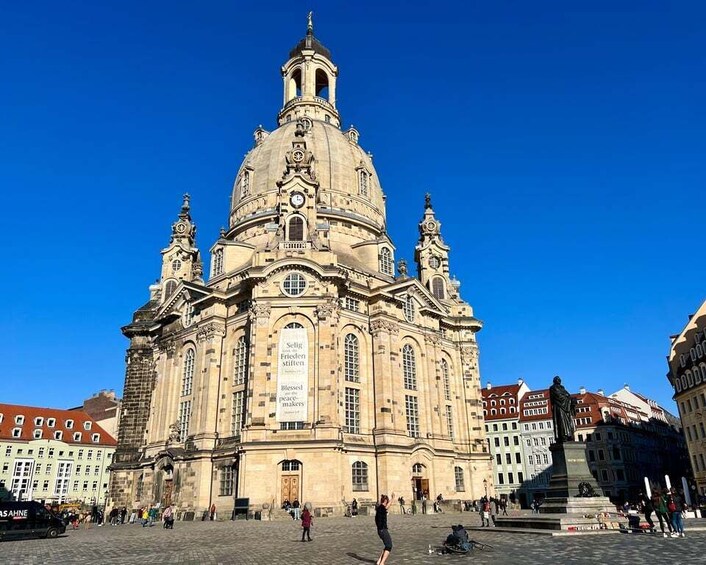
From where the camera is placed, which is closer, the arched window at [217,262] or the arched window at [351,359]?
the arched window at [351,359]

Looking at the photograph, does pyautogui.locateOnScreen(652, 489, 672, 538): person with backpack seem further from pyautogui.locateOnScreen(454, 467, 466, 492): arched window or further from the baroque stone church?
pyautogui.locateOnScreen(454, 467, 466, 492): arched window

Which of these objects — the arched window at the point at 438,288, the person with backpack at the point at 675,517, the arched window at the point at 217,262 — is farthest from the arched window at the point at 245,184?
the person with backpack at the point at 675,517

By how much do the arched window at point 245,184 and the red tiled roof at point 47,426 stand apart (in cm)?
4513

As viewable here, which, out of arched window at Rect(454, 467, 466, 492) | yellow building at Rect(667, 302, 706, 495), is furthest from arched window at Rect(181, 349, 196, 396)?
yellow building at Rect(667, 302, 706, 495)

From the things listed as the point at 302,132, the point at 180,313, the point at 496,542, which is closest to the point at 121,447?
the point at 180,313

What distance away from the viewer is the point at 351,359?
4997 cm

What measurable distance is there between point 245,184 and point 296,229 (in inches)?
681

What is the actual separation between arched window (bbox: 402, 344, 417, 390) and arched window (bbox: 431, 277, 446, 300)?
1236 centimetres

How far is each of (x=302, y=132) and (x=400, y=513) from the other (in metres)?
39.6

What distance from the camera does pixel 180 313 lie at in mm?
58344

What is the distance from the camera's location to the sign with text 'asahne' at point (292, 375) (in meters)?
43.7

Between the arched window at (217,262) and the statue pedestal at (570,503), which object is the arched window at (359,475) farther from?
the arched window at (217,262)

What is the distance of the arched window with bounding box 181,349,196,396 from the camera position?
53859 mm

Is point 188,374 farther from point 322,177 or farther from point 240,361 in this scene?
point 322,177
